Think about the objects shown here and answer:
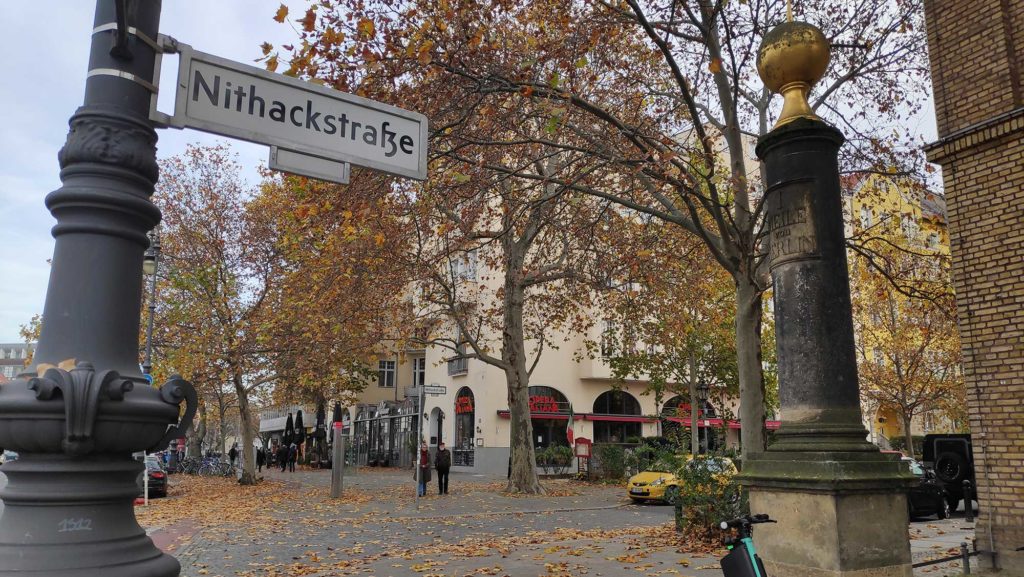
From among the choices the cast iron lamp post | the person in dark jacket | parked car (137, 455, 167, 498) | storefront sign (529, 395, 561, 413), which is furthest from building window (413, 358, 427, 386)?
the cast iron lamp post

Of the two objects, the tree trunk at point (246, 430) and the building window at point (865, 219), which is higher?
the building window at point (865, 219)

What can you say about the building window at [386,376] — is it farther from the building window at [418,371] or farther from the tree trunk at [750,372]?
the tree trunk at [750,372]

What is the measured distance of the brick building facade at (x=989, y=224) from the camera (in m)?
8.83

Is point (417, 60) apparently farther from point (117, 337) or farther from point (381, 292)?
point (381, 292)

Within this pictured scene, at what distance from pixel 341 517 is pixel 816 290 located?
1387cm

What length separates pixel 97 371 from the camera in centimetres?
239

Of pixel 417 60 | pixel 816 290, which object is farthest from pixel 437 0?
pixel 816 290

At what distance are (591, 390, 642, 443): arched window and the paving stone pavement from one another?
18.3m

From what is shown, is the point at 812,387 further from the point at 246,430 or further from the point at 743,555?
the point at 246,430

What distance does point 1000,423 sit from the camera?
29.3 feet

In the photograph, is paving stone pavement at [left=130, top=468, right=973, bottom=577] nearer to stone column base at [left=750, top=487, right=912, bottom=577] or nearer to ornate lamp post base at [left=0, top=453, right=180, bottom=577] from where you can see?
stone column base at [left=750, top=487, right=912, bottom=577]

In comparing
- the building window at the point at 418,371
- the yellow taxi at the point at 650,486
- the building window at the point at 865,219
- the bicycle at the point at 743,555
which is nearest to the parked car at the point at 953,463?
the building window at the point at 865,219

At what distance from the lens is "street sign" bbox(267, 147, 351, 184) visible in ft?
10.5

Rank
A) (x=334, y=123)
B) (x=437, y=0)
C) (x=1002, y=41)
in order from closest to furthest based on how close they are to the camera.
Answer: (x=334, y=123)
(x=1002, y=41)
(x=437, y=0)
